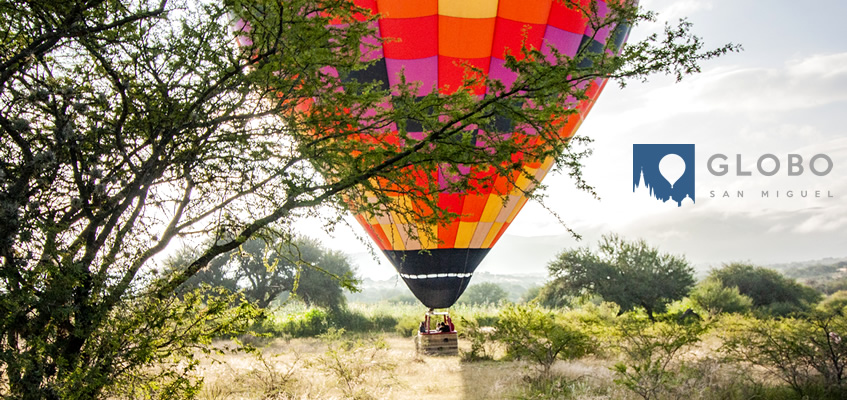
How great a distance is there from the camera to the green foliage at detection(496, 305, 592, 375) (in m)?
9.63

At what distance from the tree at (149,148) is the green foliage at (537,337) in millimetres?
6609

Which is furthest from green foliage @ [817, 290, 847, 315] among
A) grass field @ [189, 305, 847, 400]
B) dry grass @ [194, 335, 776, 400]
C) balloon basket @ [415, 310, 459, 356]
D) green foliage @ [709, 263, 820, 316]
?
balloon basket @ [415, 310, 459, 356]

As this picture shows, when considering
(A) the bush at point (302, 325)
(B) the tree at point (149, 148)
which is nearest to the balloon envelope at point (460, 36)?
(B) the tree at point (149, 148)

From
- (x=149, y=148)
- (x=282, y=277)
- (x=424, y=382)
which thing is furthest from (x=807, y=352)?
(x=282, y=277)

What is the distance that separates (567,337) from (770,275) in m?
26.9

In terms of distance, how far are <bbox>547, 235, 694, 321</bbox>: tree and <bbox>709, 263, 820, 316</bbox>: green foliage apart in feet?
18.3

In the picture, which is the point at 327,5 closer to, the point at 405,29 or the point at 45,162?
the point at 45,162

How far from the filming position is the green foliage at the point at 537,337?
31.6 ft

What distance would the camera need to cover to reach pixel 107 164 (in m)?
3.39

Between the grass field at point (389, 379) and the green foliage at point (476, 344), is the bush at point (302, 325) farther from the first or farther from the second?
the green foliage at point (476, 344)

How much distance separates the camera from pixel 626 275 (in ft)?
78.6

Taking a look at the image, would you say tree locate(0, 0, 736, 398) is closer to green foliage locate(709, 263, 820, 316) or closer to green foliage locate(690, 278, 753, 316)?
green foliage locate(690, 278, 753, 316)

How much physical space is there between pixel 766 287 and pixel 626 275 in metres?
11.0

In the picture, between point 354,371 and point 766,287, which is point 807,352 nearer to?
point 354,371
